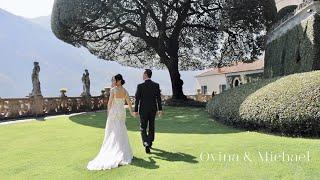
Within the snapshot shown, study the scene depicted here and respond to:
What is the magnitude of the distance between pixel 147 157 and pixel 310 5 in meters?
12.7

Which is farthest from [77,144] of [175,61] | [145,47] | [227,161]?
[145,47]

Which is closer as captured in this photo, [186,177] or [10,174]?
[186,177]

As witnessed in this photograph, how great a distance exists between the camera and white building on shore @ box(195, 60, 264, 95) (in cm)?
5022

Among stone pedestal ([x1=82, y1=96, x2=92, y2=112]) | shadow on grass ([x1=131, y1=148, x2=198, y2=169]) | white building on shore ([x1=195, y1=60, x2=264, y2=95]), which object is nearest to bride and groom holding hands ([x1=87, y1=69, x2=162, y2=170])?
shadow on grass ([x1=131, y1=148, x2=198, y2=169])

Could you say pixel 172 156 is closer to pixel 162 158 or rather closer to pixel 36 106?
pixel 162 158

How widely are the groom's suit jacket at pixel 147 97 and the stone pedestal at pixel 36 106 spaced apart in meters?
17.5

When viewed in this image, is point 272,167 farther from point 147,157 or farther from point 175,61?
point 175,61

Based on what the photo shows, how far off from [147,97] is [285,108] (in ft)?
14.7

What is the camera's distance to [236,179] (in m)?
7.89

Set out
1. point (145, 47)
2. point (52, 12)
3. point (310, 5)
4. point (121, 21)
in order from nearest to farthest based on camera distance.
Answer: point (310, 5) → point (52, 12) → point (121, 21) → point (145, 47)

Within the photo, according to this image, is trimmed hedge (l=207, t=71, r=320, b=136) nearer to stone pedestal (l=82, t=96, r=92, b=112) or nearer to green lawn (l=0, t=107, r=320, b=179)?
green lawn (l=0, t=107, r=320, b=179)

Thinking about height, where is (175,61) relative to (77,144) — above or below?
→ above

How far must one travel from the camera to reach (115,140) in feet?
31.7

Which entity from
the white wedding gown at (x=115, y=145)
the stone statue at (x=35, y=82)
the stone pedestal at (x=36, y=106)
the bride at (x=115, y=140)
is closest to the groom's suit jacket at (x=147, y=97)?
the bride at (x=115, y=140)
